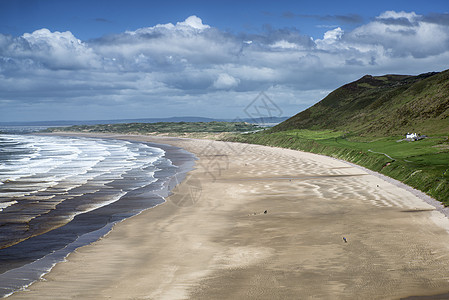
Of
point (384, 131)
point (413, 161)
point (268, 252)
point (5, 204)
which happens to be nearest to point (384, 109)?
point (384, 131)

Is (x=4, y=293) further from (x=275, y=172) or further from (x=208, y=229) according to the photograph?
(x=275, y=172)

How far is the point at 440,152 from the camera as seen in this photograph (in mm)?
39469

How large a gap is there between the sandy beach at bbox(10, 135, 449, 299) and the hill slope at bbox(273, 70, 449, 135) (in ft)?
158

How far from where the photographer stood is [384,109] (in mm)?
123625

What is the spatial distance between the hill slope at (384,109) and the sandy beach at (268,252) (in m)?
48.2

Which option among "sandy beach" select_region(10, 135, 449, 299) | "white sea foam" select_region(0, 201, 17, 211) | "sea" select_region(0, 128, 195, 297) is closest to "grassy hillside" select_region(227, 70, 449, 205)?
"sandy beach" select_region(10, 135, 449, 299)

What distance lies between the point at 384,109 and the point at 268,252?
11641cm

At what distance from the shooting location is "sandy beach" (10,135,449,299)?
495 inches

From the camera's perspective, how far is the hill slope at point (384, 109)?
84125mm

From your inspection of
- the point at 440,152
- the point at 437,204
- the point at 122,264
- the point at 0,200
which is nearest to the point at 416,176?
the point at 437,204

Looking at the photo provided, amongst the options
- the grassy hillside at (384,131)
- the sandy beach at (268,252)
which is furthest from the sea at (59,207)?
the grassy hillside at (384,131)

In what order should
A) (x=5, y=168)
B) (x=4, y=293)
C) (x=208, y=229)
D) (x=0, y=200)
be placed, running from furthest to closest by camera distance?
(x=5, y=168), (x=0, y=200), (x=208, y=229), (x=4, y=293)

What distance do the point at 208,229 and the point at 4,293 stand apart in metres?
9.69

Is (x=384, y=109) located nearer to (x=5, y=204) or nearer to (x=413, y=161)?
(x=413, y=161)
